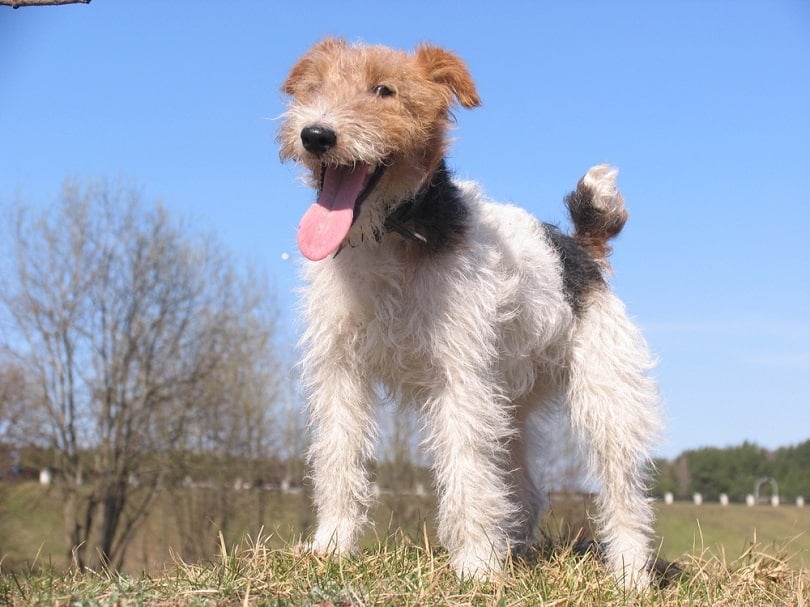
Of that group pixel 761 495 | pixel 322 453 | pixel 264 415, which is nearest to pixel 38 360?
pixel 264 415

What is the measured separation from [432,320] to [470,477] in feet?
3.11

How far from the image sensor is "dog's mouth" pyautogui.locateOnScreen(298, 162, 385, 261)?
15.0 ft

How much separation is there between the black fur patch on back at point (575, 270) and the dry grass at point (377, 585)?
1789 mm

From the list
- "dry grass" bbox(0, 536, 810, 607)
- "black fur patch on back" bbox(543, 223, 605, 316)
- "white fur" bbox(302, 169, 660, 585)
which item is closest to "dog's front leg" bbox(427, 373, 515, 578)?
"white fur" bbox(302, 169, 660, 585)

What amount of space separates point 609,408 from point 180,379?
25.2 meters

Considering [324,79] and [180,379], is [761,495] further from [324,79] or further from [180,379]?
[324,79]

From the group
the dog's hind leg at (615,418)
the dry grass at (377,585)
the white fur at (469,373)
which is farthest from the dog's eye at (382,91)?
the dry grass at (377,585)

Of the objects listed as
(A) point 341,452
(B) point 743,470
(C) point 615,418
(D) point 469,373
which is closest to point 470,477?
(D) point 469,373

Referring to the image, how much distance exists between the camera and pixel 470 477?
4.91m

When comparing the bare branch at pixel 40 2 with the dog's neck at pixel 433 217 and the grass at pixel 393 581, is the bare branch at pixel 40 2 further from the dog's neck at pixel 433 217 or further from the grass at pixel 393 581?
the grass at pixel 393 581

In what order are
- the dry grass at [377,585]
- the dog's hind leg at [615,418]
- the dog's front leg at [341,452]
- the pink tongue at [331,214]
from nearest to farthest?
1. the dry grass at [377,585]
2. the pink tongue at [331,214]
3. the dog's front leg at [341,452]
4. the dog's hind leg at [615,418]

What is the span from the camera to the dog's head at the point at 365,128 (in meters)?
4.47

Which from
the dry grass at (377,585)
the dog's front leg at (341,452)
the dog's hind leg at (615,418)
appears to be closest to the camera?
the dry grass at (377,585)

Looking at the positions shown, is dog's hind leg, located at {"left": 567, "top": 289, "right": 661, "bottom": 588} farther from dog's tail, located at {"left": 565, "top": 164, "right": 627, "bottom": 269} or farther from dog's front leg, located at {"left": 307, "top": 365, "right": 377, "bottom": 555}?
dog's front leg, located at {"left": 307, "top": 365, "right": 377, "bottom": 555}
